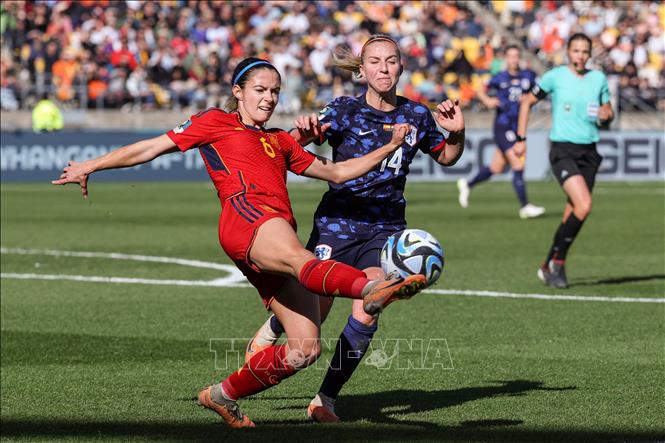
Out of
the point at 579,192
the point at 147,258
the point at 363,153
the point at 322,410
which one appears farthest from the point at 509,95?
the point at 322,410

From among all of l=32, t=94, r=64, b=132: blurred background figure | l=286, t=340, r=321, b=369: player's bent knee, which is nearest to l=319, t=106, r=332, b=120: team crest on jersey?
l=286, t=340, r=321, b=369: player's bent knee

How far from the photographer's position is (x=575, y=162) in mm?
12625

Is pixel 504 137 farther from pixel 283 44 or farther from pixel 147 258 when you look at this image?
pixel 283 44

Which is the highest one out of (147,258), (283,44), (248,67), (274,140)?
(283,44)

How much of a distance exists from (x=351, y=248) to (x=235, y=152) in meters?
1.07

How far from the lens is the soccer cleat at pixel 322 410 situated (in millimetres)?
6773

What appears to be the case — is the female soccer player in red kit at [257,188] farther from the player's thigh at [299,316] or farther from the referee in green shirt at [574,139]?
the referee in green shirt at [574,139]

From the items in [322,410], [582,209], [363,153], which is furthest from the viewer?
[582,209]

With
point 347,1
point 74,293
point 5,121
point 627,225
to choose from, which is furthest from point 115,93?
point 74,293

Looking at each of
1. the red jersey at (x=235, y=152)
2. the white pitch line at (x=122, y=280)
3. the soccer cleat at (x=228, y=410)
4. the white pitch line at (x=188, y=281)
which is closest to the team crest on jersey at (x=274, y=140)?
the red jersey at (x=235, y=152)

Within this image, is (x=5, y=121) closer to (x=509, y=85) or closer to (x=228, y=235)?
(x=509, y=85)

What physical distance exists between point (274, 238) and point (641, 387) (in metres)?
2.83

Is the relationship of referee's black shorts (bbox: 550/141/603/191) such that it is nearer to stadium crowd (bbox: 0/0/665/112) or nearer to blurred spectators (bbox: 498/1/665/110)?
stadium crowd (bbox: 0/0/665/112)

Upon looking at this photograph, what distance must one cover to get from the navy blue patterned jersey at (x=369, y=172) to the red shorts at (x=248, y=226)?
0.91 metres
